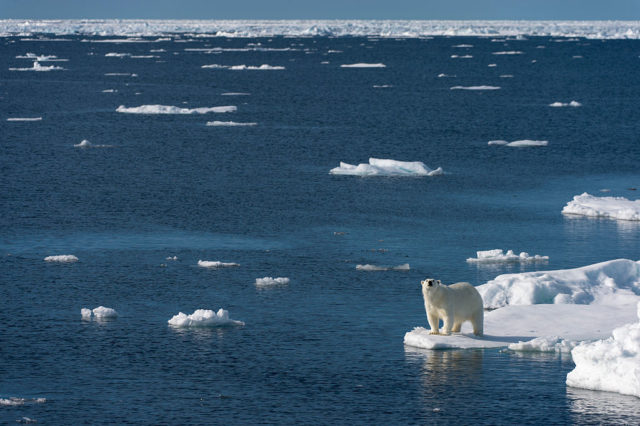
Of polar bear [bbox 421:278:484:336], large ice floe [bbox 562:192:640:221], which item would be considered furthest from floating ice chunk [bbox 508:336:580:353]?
large ice floe [bbox 562:192:640:221]

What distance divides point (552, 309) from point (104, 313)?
8.55 m

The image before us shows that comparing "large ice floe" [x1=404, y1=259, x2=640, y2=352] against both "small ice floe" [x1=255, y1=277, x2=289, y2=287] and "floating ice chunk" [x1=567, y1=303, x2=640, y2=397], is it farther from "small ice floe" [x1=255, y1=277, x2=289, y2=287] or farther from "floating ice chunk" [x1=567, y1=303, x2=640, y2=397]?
"small ice floe" [x1=255, y1=277, x2=289, y2=287]

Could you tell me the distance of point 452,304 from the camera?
20547mm

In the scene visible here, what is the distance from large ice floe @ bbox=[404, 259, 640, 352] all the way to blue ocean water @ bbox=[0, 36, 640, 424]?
41cm

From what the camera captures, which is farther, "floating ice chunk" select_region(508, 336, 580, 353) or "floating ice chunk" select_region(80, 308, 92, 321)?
"floating ice chunk" select_region(80, 308, 92, 321)

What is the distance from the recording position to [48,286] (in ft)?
85.9

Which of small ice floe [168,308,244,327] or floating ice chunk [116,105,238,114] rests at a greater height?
floating ice chunk [116,105,238,114]

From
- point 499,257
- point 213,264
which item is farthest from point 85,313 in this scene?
point 499,257

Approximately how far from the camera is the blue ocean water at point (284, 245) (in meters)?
18.6

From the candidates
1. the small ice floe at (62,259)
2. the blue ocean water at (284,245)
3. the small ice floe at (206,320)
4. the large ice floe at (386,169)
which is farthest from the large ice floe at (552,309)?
the large ice floe at (386,169)

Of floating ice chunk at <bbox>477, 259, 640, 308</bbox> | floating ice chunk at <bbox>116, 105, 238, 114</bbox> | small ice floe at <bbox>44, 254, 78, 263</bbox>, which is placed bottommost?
floating ice chunk at <bbox>477, 259, 640, 308</bbox>

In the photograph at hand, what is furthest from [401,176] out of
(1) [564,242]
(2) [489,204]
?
(1) [564,242]

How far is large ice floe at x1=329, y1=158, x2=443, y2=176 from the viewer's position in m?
43.1

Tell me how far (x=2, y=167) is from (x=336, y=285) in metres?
23.0
